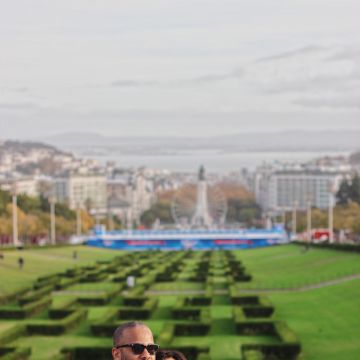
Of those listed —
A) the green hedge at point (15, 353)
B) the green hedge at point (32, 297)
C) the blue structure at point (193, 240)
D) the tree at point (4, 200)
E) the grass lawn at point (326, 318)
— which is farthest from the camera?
the blue structure at point (193, 240)

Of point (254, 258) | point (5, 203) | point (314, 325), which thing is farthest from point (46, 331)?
point (5, 203)

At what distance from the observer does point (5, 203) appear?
88250mm

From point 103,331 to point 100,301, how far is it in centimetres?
693

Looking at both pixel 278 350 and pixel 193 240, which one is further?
pixel 193 240

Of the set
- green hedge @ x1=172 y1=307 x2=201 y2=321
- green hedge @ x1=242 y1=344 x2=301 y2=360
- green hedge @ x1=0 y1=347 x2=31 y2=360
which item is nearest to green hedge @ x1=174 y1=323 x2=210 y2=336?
green hedge @ x1=172 y1=307 x2=201 y2=321

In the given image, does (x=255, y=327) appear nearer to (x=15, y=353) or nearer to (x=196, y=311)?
(x=196, y=311)

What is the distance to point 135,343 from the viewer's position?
3812 mm

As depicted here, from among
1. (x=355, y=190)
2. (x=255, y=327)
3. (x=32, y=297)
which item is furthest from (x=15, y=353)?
(x=355, y=190)

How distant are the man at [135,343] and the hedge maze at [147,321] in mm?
11928

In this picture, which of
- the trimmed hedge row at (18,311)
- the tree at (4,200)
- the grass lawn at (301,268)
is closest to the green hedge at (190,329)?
the trimmed hedge row at (18,311)

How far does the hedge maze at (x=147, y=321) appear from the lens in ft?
58.2

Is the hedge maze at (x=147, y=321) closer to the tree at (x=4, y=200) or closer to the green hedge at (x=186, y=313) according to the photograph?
the green hedge at (x=186, y=313)

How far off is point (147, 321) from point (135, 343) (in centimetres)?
2076

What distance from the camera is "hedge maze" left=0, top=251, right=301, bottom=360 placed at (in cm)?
1773
